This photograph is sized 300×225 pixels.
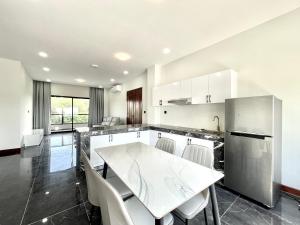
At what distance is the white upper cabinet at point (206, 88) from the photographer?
2.69 m

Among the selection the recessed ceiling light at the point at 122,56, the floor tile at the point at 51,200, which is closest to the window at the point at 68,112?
the recessed ceiling light at the point at 122,56

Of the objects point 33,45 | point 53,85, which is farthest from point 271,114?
point 53,85

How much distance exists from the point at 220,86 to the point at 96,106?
24.6 ft

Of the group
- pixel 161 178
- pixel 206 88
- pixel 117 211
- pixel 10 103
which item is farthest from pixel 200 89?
pixel 10 103

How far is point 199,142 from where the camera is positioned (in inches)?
109

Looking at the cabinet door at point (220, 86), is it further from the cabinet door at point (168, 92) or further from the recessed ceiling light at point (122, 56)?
the recessed ceiling light at point (122, 56)

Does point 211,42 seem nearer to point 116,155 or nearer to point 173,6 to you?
point 173,6

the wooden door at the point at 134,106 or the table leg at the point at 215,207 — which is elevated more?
the wooden door at the point at 134,106

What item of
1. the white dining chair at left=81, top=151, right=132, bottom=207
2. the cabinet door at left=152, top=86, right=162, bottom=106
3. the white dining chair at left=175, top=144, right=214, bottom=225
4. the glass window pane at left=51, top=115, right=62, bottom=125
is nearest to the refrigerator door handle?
the white dining chair at left=175, top=144, right=214, bottom=225

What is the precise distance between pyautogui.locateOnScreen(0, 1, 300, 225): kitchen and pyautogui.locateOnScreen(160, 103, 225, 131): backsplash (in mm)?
26

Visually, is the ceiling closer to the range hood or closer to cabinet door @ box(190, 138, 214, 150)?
the range hood

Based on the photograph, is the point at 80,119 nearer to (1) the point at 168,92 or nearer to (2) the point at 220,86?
(1) the point at 168,92

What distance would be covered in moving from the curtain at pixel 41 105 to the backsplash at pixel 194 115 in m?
6.18

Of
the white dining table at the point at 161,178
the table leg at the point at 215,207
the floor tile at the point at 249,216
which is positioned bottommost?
the floor tile at the point at 249,216
